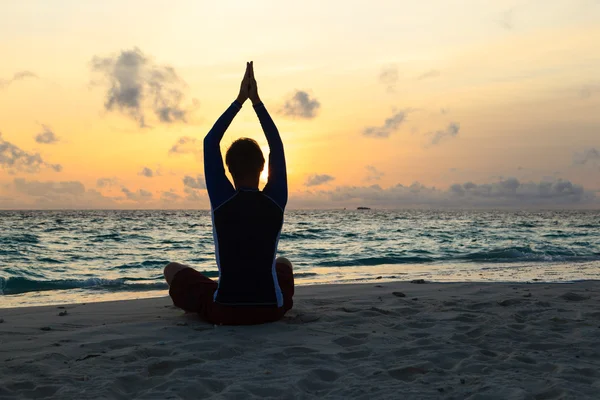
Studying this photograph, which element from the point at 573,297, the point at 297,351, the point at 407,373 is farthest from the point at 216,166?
the point at 573,297

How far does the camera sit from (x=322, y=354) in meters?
3.76

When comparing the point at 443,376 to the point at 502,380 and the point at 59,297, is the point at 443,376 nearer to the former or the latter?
the point at 502,380

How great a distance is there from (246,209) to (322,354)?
3.99 ft

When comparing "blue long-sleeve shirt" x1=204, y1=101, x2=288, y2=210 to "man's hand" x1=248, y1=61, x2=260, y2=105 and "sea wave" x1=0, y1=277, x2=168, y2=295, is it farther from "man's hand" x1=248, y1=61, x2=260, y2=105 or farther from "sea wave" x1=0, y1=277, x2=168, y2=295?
"sea wave" x1=0, y1=277, x2=168, y2=295

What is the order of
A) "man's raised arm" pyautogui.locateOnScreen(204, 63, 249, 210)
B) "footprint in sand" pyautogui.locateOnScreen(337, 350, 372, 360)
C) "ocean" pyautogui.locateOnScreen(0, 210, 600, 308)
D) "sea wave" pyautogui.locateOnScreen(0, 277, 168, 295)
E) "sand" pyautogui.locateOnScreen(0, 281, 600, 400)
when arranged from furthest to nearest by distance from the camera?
"ocean" pyautogui.locateOnScreen(0, 210, 600, 308)
"sea wave" pyautogui.locateOnScreen(0, 277, 168, 295)
"man's raised arm" pyautogui.locateOnScreen(204, 63, 249, 210)
"footprint in sand" pyautogui.locateOnScreen(337, 350, 372, 360)
"sand" pyautogui.locateOnScreen(0, 281, 600, 400)

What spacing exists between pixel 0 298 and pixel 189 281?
5.74 m

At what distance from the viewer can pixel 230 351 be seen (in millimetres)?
3818

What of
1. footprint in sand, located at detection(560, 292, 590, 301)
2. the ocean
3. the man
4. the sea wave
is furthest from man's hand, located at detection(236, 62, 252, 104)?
the sea wave

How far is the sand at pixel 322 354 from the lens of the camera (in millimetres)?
3088

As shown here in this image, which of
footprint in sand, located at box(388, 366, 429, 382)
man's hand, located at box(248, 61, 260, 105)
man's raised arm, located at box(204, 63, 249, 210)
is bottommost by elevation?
footprint in sand, located at box(388, 366, 429, 382)

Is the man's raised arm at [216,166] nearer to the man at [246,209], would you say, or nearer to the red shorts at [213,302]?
the man at [246,209]

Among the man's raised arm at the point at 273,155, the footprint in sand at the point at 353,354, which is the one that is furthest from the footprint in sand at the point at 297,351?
the man's raised arm at the point at 273,155

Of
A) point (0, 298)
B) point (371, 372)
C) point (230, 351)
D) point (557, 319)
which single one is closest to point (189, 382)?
point (230, 351)

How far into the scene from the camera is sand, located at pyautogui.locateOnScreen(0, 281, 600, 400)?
10.1 ft
